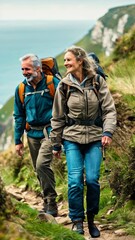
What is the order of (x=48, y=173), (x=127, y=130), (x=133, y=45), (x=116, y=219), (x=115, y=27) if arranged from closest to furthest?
(x=116, y=219) → (x=48, y=173) → (x=127, y=130) → (x=133, y=45) → (x=115, y=27)

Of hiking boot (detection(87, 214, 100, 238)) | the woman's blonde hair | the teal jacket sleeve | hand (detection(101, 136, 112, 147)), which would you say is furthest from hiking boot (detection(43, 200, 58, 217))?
the woman's blonde hair

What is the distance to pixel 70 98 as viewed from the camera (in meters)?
6.25

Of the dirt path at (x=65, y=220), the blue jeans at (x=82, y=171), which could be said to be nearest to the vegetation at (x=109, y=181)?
the dirt path at (x=65, y=220)

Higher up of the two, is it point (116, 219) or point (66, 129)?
point (66, 129)

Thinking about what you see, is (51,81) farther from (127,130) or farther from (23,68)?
(127,130)

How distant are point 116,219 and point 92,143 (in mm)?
1474

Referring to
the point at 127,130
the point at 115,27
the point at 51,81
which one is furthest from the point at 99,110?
the point at 115,27

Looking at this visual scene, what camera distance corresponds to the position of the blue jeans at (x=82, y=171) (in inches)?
243

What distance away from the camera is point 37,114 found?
741 cm

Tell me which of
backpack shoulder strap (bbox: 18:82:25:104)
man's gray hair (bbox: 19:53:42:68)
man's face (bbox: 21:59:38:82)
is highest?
man's gray hair (bbox: 19:53:42:68)

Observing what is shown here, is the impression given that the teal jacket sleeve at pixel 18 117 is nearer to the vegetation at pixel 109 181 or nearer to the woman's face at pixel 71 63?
the vegetation at pixel 109 181

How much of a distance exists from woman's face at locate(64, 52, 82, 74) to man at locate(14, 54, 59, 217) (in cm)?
117

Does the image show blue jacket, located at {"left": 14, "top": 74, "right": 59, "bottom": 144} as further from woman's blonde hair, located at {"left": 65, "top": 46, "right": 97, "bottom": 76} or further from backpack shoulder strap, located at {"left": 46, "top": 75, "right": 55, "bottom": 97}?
woman's blonde hair, located at {"left": 65, "top": 46, "right": 97, "bottom": 76}

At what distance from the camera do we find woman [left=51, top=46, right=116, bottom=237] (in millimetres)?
6176
